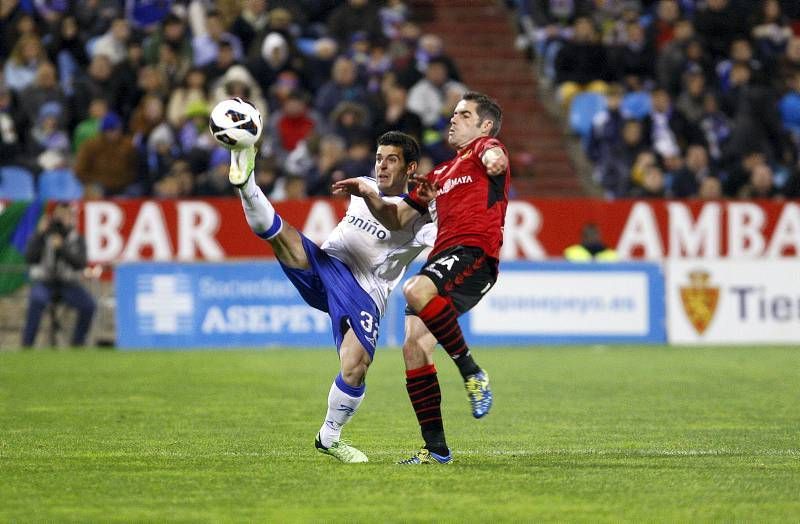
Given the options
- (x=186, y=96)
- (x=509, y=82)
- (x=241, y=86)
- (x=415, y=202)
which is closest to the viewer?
(x=415, y=202)

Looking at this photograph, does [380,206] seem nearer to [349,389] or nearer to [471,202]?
[471,202]

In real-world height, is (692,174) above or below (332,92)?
below

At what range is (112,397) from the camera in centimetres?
1311

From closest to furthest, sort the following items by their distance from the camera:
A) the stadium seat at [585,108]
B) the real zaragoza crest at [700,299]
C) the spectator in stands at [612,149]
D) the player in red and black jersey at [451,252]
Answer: the player in red and black jersey at [451,252], the real zaragoza crest at [700,299], the spectator in stands at [612,149], the stadium seat at [585,108]

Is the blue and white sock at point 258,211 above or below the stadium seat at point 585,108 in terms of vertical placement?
below

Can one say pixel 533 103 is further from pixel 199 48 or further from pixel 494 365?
pixel 494 365

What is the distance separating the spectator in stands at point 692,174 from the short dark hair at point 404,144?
49.4 feet

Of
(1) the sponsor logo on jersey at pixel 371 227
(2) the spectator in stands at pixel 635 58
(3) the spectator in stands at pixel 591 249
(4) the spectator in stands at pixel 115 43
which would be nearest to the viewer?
(1) the sponsor logo on jersey at pixel 371 227

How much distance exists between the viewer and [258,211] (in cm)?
850

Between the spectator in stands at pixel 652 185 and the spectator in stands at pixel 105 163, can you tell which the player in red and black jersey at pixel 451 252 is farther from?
the spectator in stands at pixel 652 185

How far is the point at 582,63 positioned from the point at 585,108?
2.61 ft

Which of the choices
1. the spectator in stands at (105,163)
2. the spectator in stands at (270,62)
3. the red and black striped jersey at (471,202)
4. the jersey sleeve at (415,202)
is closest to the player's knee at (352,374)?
the red and black striped jersey at (471,202)

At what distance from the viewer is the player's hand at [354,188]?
841 cm

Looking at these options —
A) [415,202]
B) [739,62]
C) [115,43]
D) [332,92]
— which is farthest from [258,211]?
[739,62]
